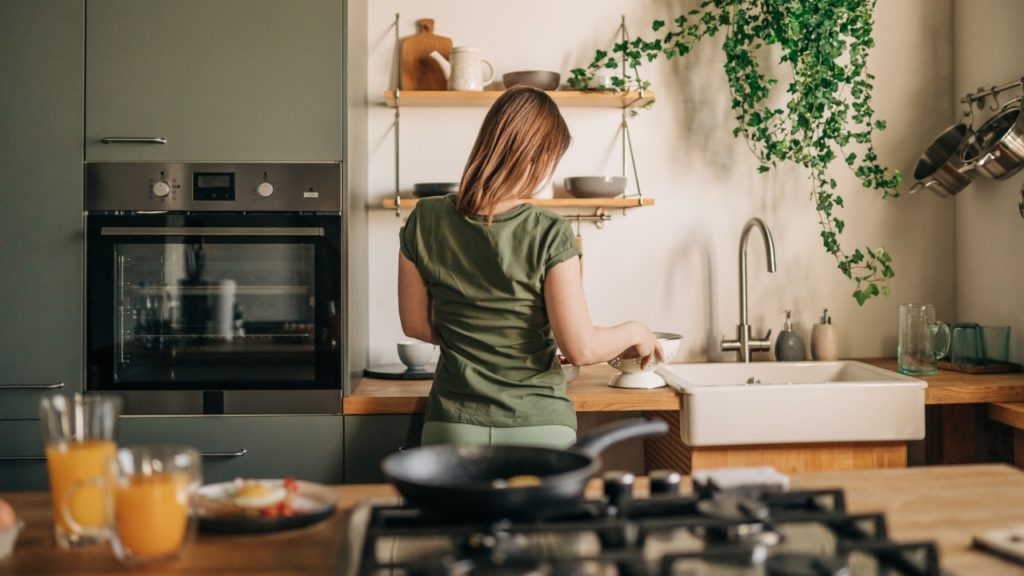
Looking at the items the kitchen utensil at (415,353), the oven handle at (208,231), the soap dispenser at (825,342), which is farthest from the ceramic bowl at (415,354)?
the soap dispenser at (825,342)

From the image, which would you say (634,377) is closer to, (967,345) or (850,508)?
(967,345)

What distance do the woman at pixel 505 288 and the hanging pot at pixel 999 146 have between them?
A: 59.8 inches

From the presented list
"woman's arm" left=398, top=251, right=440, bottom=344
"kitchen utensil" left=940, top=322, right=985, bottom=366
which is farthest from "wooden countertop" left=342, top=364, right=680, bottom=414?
"kitchen utensil" left=940, top=322, right=985, bottom=366

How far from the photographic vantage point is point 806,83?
284cm

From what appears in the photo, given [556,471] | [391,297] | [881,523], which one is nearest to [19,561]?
[556,471]

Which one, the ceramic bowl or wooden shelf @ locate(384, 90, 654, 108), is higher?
wooden shelf @ locate(384, 90, 654, 108)

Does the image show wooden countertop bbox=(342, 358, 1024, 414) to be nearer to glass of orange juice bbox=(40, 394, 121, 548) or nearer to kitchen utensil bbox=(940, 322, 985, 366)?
kitchen utensil bbox=(940, 322, 985, 366)

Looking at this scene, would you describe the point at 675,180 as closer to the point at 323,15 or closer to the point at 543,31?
the point at 543,31

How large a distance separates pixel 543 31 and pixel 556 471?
7.09 feet

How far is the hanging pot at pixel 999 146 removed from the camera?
8.73ft

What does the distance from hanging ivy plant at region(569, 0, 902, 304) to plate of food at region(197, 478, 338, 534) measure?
6.28 ft

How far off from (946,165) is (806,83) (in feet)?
1.84

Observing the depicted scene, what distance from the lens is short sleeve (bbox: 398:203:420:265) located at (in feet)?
6.18

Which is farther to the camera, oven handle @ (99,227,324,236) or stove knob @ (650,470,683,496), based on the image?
oven handle @ (99,227,324,236)
